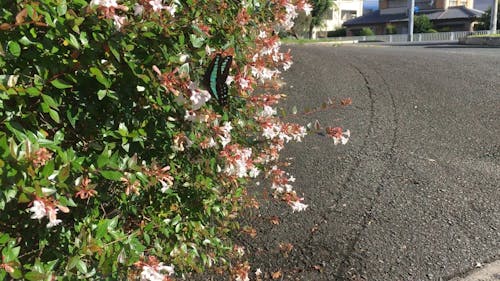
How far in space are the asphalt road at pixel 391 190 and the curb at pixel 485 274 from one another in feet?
0.19

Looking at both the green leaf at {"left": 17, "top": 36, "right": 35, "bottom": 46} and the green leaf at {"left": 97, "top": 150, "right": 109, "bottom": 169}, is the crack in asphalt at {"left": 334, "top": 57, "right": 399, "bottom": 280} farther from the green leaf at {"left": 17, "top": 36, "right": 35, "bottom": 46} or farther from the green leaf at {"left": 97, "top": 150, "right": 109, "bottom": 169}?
the green leaf at {"left": 17, "top": 36, "right": 35, "bottom": 46}

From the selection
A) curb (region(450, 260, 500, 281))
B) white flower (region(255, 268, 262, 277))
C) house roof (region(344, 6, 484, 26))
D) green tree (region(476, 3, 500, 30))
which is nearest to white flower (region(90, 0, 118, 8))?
white flower (region(255, 268, 262, 277))

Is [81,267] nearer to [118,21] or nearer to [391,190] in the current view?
[118,21]

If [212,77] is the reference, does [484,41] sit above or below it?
below

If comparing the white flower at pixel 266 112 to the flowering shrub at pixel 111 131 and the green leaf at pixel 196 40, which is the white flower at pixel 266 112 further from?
the green leaf at pixel 196 40

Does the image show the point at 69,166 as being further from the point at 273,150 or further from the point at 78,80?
the point at 273,150

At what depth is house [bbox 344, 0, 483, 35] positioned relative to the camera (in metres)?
50.0

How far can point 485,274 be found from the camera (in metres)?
2.97

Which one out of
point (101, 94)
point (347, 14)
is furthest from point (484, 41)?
point (347, 14)

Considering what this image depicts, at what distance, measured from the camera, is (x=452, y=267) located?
9.98 ft

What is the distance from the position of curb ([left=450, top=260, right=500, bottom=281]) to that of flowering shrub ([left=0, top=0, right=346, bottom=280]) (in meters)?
1.82

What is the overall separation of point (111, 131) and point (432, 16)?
5678 centimetres

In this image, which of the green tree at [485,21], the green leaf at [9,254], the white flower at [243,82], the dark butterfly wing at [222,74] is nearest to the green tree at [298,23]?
the white flower at [243,82]

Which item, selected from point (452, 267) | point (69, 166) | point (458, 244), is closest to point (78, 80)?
point (69, 166)
